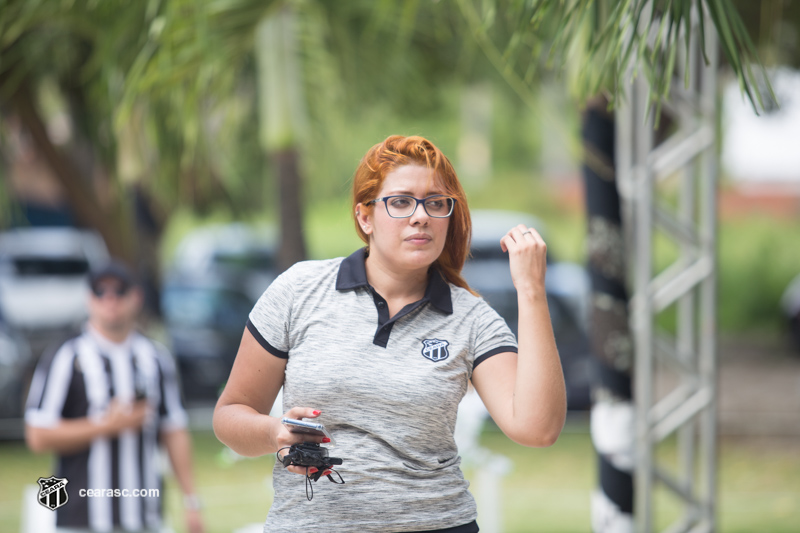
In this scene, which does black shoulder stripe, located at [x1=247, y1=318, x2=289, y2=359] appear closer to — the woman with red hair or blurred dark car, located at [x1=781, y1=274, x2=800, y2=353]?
the woman with red hair

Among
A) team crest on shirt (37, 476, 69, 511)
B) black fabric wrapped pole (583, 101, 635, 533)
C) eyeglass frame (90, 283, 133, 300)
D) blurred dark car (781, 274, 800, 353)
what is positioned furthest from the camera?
blurred dark car (781, 274, 800, 353)

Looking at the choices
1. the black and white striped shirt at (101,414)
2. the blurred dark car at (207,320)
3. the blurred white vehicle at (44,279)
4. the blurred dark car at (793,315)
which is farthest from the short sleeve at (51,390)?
the blurred dark car at (793,315)

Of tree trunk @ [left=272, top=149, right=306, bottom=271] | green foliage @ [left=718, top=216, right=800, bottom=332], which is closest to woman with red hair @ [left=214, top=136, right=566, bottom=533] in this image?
tree trunk @ [left=272, top=149, right=306, bottom=271]

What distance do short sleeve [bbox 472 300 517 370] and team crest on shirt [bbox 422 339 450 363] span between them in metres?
0.07

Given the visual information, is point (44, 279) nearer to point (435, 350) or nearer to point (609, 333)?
point (609, 333)

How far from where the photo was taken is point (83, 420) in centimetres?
316

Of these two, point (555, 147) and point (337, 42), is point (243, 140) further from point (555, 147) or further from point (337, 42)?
point (555, 147)

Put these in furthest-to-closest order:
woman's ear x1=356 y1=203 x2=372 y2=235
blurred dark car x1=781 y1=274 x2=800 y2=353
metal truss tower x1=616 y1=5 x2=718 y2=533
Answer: blurred dark car x1=781 y1=274 x2=800 y2=353 < metal truss tower x1=616 y1=5 x2=718 y2=533 < woman's ear x1=356 y1=203 x2=372 y2=235

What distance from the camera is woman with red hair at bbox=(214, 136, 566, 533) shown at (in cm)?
156

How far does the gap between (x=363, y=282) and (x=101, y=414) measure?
189 centimetres

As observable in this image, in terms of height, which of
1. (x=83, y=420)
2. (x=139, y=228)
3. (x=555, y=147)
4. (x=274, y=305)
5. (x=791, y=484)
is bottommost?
(x=791, y=484)

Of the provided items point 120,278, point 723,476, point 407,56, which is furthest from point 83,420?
point 723,476

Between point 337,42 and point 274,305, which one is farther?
point 337,42

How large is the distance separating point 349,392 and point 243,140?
548cm
